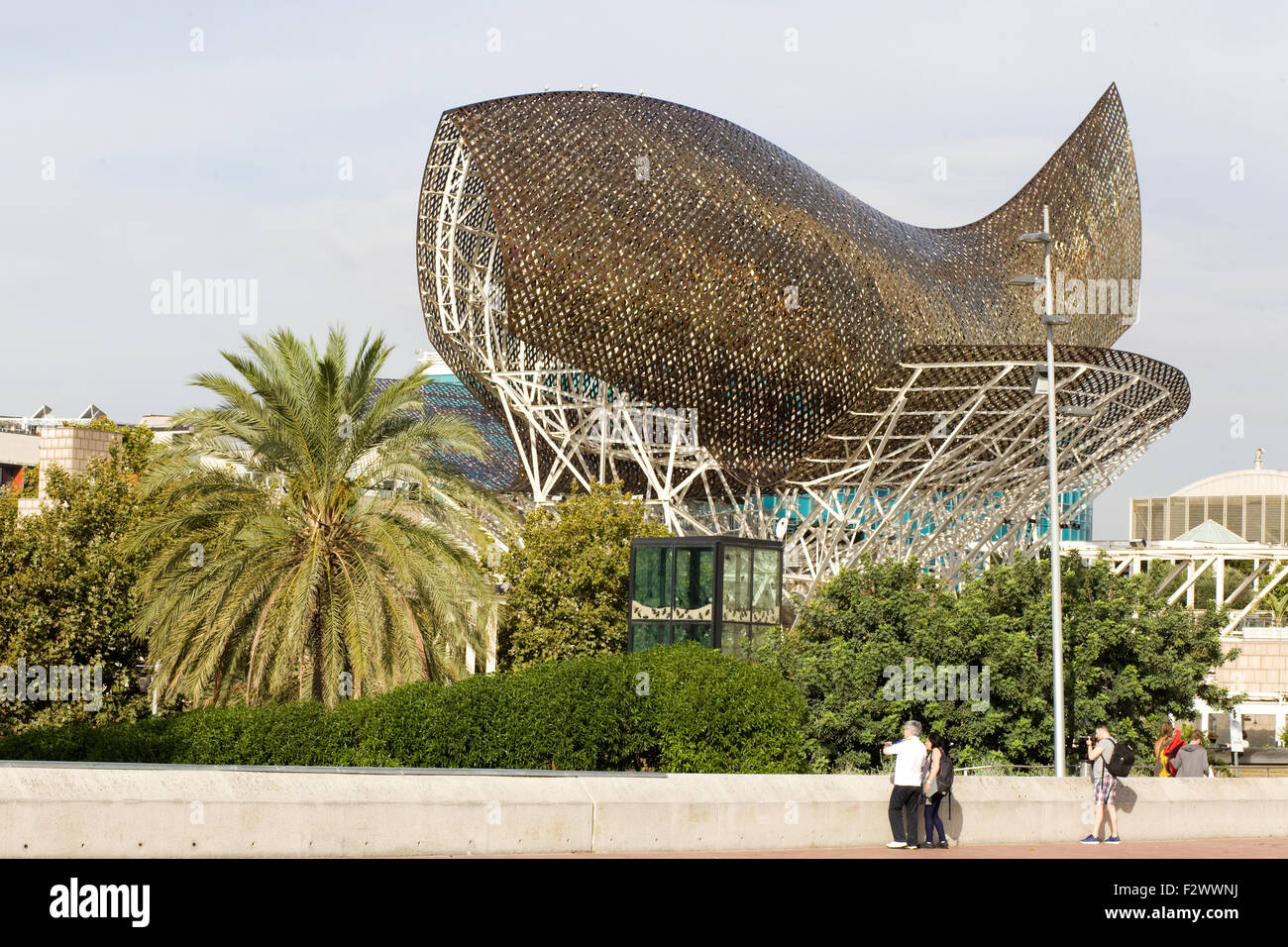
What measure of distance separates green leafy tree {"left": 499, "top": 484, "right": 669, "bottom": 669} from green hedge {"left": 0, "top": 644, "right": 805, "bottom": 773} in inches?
665

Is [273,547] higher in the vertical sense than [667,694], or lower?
higher

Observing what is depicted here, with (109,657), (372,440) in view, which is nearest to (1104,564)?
(372,440)

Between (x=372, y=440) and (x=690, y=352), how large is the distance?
19818mm

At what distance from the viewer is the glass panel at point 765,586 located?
29.6 metres

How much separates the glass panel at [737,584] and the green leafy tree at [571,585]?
40.3 ft

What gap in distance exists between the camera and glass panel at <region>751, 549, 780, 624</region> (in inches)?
1166

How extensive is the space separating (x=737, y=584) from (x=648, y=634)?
189 centimetres

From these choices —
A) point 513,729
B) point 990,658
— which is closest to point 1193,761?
point 990,658

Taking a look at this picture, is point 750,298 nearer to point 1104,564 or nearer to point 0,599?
point 1104,564

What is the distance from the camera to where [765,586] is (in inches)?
1182

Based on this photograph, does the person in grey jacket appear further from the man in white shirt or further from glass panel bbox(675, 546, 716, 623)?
glass panel bbox(675, 546, 716, 623)

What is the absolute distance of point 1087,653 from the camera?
28500mm

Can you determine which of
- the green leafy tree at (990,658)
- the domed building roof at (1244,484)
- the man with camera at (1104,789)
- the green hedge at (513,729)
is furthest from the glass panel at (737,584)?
the domed building roof at (1244,484)

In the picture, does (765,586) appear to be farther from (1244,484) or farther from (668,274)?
(1244,484)
